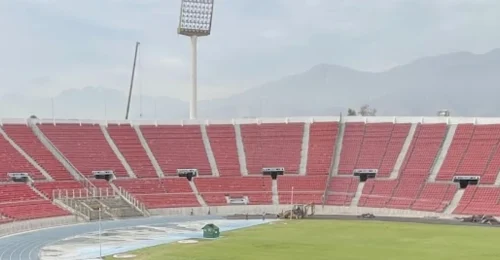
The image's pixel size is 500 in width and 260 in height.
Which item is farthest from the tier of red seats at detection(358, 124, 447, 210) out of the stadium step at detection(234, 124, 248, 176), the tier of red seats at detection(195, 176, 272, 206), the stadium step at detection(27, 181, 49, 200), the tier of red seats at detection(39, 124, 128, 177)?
the stadium step at detection(27, 181, 49, 200)

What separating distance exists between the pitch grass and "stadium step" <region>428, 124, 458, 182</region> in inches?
597

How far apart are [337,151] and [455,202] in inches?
711

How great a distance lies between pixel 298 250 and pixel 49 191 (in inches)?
1294

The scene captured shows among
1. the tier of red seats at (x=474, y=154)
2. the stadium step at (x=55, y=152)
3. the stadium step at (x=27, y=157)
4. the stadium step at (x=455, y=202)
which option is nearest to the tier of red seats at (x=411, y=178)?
the stadium step at (x=455, y=202)

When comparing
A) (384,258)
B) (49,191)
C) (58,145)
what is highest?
(58,145)

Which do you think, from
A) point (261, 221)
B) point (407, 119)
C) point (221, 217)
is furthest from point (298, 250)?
point (407, 119)

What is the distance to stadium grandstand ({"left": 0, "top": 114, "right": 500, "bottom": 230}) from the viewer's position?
199 ft

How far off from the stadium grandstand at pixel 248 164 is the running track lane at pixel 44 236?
3511 millimetres

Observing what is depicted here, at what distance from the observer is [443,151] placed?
225ft

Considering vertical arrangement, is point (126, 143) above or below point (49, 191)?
above

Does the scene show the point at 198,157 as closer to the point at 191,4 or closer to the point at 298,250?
the point at 191,4

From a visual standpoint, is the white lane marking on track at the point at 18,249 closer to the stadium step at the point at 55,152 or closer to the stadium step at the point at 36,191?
the stadium step at the point at 36,191

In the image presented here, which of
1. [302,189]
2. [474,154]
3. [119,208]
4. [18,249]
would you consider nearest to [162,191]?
[119,208]

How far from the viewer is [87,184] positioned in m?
64.0
